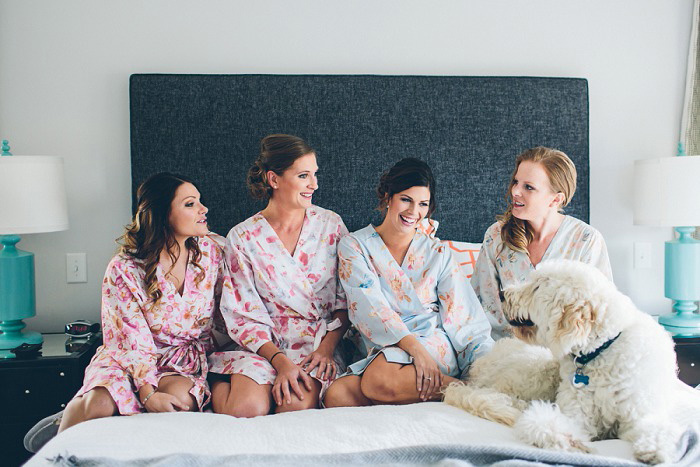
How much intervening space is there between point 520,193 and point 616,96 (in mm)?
1101

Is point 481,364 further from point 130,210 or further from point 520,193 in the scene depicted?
point 130,210

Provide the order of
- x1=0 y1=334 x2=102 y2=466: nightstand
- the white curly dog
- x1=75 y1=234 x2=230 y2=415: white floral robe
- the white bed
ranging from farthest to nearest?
x1=0 y1=334 x2=102 y2=466: nightstand
x1=75 y1=234 x2=230 y2=415: white floral robe
the white curly dog
the white bed

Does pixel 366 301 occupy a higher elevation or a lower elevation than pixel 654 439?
higher

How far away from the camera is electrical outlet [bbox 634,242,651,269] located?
2.94 metres

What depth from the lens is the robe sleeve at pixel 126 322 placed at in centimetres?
187

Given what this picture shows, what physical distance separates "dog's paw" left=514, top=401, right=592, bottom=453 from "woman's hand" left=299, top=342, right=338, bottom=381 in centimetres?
72

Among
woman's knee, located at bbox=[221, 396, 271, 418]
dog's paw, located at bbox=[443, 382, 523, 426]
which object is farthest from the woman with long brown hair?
dog's paw, located at bbox=[443, 382, 523, 426]

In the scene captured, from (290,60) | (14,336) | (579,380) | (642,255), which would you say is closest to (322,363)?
(579,380)

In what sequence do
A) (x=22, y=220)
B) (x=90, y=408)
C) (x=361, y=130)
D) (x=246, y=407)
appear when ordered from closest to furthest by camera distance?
(x=90, y=408) < (x=246, y=407) < (x=22, y=220) < (x=361, y=130)

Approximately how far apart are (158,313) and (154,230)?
0.29 meters

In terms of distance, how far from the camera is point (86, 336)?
2432 millimetres

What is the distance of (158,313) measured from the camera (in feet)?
6.49

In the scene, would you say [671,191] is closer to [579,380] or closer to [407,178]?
[407,178]

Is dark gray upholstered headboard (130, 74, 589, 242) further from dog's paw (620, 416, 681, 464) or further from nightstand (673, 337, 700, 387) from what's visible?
dog's paw (620, 416, 681, 464)
